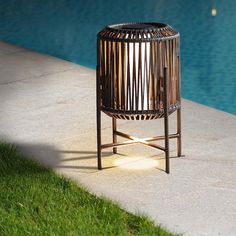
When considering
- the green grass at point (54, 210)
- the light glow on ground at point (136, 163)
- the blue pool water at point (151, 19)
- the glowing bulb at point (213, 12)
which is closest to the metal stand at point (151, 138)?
the light glow on ground at point (136, 163)

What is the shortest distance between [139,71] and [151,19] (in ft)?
23.0

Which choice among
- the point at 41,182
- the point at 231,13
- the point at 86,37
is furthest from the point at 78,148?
the point at 231,13

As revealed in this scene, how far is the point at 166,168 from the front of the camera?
17.2ft

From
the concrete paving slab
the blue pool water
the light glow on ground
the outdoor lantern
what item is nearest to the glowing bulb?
the blue pool water

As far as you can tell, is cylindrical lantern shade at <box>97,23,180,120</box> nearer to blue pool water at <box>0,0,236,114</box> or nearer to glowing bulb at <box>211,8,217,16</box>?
blue pool water at <box>0,0,236,114</box>

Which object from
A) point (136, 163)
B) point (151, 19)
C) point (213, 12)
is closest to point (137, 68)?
point (136, 163)

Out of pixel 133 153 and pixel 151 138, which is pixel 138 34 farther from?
pixel 133 153

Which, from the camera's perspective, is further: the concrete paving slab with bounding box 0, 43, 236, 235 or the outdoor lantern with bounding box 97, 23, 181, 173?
the outdoor lantern with bounding box 97, 23, 181, 173

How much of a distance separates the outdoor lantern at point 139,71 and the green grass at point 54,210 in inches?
23.4

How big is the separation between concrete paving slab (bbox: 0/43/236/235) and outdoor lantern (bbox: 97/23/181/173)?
0.27 meters

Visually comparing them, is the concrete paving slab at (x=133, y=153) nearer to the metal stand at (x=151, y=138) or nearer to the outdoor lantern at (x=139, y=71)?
the metal stand at (x=151, y=138)

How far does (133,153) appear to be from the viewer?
5.66m

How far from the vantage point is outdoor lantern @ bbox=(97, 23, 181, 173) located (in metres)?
5.08

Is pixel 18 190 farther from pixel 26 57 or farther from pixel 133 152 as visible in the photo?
pixel 26 57
